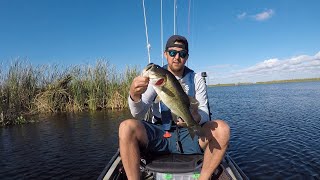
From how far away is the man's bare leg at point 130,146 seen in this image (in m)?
3.91

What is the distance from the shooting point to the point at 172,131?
15.1ft

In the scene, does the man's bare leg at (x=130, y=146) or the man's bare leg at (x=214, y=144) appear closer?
the man's bare leg at (x=130, y=146)

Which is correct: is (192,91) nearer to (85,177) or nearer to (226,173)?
(226,173)

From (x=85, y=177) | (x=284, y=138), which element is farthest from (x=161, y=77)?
(x=284, y=138)

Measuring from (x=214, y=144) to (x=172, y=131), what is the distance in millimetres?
771

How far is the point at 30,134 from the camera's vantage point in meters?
12.7

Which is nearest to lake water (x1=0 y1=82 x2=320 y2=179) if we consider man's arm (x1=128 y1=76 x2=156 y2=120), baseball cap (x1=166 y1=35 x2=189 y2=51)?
man's arm (x1=128 y1=76 x2=156 y2=120)

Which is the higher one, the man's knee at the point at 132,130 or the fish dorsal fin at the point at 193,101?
the fish dorsal fin at the point at 193,101

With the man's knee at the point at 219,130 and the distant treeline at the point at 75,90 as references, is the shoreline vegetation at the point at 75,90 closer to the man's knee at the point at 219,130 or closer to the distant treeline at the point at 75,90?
the distant treeline at the point at 75,90

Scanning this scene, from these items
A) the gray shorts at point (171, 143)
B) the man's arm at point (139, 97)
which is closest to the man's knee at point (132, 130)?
the man's arm at point (139, 97)

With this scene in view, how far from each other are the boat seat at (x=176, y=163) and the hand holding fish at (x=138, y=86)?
121cm

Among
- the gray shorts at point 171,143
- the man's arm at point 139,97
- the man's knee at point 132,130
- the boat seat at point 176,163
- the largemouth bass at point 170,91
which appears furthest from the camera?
the gray shorts at point 171,143

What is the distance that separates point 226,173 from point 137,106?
1.80 m

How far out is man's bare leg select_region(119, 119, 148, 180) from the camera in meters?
3.91
